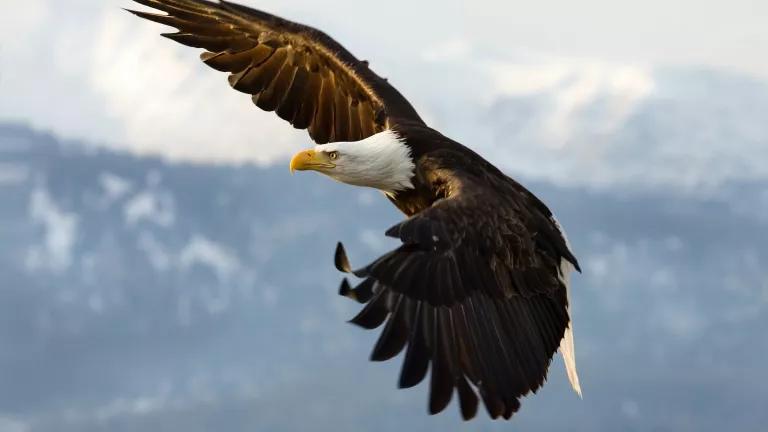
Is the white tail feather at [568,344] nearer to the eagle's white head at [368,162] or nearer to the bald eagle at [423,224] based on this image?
the bald eagle at [423,224]

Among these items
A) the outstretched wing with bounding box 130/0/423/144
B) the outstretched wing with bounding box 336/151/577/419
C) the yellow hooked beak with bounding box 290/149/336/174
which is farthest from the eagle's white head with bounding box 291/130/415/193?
the outstretched wing with bounding box 130/0/423/144

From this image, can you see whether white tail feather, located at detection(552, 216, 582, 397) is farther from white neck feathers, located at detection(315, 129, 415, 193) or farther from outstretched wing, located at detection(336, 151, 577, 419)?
white neck feathers, located at detection(315, 129, 415, 193)

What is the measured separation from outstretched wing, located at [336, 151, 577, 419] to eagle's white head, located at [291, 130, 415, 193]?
0.54 meters

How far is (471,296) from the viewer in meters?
9.00

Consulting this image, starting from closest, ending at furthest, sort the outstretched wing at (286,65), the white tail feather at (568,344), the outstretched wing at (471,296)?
the outstretched wing at (471,296) < the white tail feather at (568,344) < the outstretched wing at (286,65)

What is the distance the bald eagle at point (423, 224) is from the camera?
27.9 feet

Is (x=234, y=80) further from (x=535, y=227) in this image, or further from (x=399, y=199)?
(x=535, y=227)

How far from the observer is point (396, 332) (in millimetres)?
8391

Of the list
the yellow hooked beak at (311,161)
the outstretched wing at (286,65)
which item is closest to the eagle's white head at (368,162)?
the yellow hooked beak at (311,161)

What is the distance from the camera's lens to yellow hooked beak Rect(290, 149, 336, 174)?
10.6 meters

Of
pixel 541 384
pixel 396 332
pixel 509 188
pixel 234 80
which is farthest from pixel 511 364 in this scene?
pixel 234 80

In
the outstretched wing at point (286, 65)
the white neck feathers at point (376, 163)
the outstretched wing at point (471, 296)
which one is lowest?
the outstretched wing at point (471, 296)

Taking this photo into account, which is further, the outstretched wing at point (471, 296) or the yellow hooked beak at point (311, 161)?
the yellow hooked beak at point (311, 161)

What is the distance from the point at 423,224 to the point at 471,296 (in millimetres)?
569
